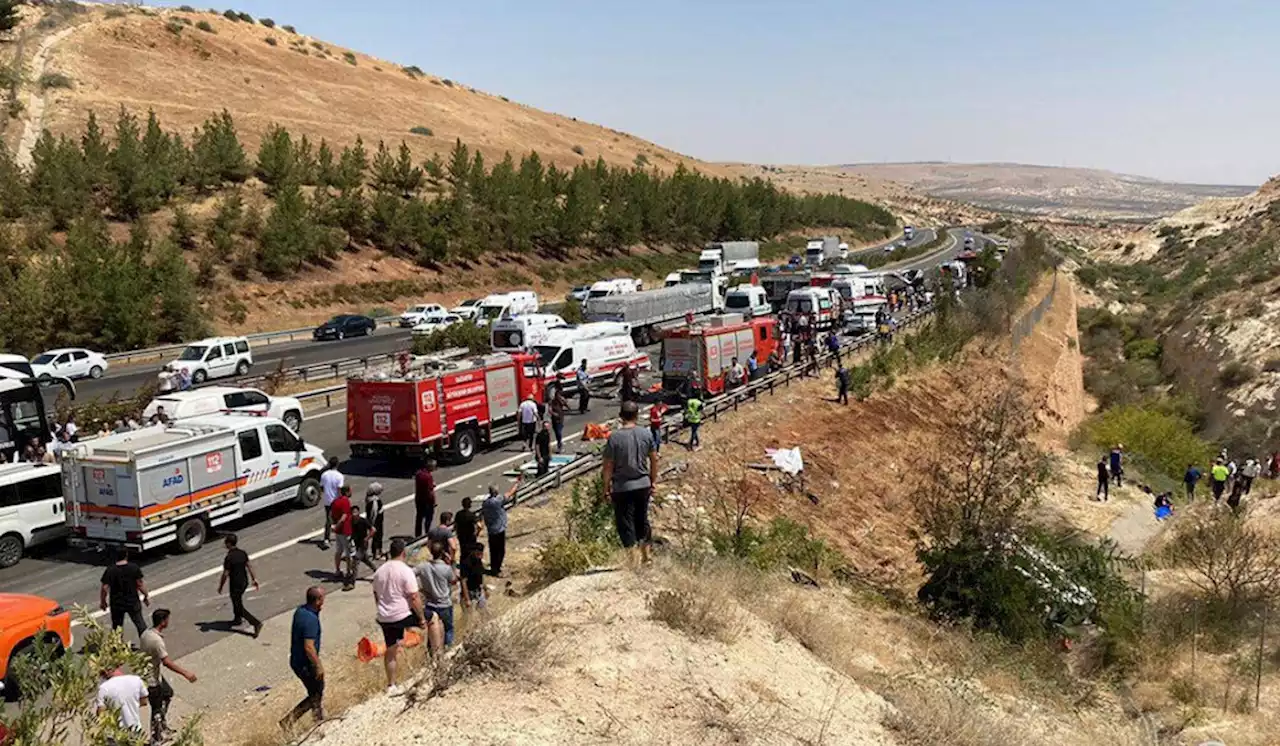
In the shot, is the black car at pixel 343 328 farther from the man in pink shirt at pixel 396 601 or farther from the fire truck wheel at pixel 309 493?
the man in pink shirt at pixel 396 601

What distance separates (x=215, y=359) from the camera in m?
35.8

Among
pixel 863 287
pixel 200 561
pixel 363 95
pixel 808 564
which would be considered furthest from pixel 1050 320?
pixel 363 95

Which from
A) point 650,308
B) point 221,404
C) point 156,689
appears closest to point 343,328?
point 650,308

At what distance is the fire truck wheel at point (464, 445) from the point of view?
74.5 feet

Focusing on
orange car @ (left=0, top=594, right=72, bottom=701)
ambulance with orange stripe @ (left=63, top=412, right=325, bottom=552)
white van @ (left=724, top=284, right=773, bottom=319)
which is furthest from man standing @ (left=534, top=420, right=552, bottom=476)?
white van @ (left=724, top=284, right=773, bottom=319)

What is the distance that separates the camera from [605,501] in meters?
16.5

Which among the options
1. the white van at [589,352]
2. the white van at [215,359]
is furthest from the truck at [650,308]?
the white van at [215,359]

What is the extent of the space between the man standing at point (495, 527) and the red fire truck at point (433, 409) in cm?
725

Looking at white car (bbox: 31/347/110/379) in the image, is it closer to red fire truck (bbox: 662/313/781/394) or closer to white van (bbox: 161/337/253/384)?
white van (bbox: 161/337/253/384)

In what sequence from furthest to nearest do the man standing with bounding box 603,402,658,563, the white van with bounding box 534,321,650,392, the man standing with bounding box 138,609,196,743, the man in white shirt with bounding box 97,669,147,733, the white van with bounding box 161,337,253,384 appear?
the white van with bounding box 161,337,253,384 < the white van with bounding box 534,321,650,392 < the man standing with bounding box 603,402,658,563 < the man standing with bounding box 138,609,196,743 < the man in white shirt with bounding box 97,669,147,733

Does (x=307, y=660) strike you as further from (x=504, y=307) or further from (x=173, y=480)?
(x=504, y=307)

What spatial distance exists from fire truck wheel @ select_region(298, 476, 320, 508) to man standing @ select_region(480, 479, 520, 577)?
6353mm

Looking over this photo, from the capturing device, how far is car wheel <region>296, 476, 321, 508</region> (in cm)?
1947

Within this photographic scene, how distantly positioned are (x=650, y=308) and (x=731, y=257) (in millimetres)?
30503
